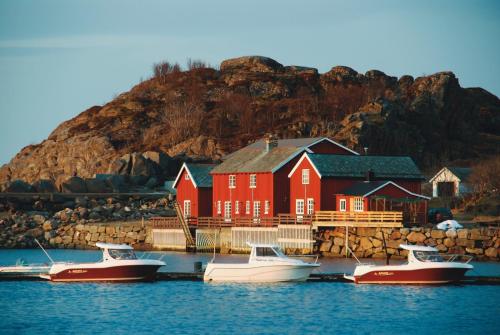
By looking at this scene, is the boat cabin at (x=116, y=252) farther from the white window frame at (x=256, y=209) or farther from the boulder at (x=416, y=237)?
the white window frame at (x=256, y=209)

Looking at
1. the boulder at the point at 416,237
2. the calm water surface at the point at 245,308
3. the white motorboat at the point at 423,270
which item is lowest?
the calm water surface at the point at 245,308

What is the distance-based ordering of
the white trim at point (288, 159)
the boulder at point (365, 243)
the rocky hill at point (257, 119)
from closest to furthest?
1. the boulder at point (365, 243)
2. the white trim at point (288, 159)
3. the rocky hill at point (257, 119)

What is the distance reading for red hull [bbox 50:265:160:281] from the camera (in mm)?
52344

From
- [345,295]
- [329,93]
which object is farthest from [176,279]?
[329,93]

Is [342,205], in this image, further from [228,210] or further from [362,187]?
[228,210]

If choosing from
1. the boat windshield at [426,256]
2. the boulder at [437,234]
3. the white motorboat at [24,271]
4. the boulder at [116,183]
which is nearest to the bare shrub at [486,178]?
the boulder at [437,234]

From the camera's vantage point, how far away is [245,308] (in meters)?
45.8

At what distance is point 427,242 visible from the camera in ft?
206

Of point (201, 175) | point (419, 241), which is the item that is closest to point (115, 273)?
point (419, 241)

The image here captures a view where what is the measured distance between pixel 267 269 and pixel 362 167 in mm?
23241

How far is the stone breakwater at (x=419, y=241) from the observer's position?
204ft

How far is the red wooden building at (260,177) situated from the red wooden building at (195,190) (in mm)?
1512

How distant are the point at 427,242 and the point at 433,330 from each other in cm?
2260

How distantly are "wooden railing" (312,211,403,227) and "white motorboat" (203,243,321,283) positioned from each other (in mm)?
14594
